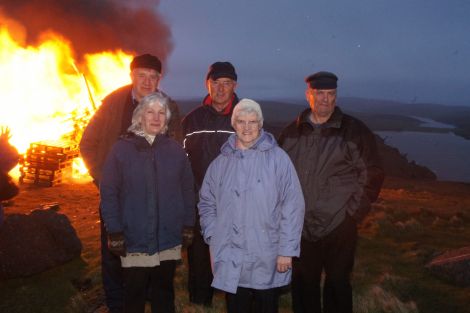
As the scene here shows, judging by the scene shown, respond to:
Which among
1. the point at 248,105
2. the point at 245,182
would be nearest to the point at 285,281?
the point at 245,182

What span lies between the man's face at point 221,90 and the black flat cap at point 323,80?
109cm

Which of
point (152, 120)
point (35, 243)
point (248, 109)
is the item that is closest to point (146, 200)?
point (152, 120)

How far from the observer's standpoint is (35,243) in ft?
22.0

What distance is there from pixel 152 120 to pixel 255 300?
2.01m

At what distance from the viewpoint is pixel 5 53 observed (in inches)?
661

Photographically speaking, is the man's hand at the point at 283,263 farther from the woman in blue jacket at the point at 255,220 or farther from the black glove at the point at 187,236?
the black glove at the point at 187,236

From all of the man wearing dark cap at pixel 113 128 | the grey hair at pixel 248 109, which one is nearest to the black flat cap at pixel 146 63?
the man wearing dark cap at pixel 113 128

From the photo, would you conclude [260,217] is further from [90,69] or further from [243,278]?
[90,69]

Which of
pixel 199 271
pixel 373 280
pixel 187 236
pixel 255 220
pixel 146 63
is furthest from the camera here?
pixel 373 280

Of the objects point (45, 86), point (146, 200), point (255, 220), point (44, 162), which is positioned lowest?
point (44, 162)

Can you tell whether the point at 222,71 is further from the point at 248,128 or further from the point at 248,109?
the point at 248,128

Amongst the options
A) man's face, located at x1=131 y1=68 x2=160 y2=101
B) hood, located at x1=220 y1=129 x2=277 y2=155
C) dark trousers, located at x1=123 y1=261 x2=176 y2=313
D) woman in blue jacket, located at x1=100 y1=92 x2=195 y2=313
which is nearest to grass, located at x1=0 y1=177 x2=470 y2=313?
dark trousers, located at x1=123 y1=261 x2=176 y2=313

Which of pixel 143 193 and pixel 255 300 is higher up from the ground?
pixel 143 193

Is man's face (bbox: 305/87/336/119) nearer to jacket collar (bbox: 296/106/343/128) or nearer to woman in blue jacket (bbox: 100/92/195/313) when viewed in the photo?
jacket collar (bbox: 296/106/343/128)
